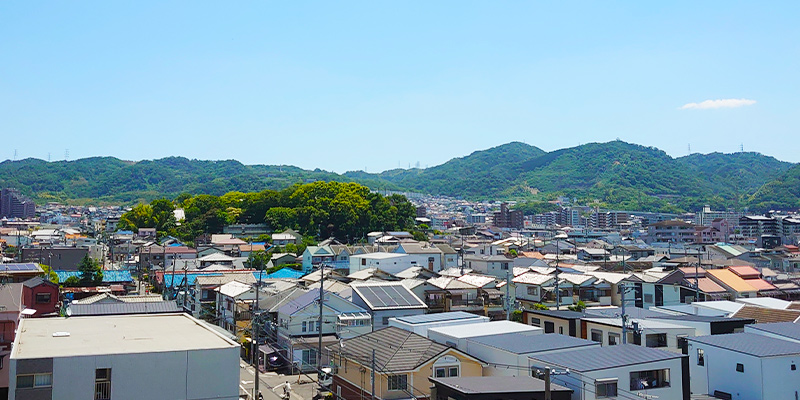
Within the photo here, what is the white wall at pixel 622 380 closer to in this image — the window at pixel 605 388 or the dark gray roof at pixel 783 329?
the window at pixel 605 388

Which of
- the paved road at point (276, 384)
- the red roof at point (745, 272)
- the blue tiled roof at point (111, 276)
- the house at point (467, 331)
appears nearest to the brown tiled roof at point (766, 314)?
the house at point (467, 331)

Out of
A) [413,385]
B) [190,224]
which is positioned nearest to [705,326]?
[413,385]

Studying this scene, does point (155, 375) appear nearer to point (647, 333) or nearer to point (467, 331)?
point (467, 331)

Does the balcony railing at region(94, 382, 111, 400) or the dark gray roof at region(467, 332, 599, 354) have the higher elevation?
the balcony railing at region(94, 382, 111, 400)

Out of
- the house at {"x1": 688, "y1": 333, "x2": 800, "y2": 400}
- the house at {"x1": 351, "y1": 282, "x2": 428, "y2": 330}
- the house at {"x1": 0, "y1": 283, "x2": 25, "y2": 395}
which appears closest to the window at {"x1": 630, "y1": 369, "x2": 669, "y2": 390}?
the house at {"x1": 688, "y1": 333, "x2": 800, "y2": 400}

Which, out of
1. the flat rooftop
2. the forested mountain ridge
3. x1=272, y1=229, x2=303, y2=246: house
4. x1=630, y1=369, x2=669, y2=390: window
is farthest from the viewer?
the forested mountain ridge

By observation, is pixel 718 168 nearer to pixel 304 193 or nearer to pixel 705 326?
pixel 304 193

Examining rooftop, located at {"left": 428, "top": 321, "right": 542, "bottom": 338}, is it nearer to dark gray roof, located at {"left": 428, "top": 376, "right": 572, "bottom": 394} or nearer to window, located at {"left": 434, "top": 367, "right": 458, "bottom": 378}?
window, located at {"left": 434, "top": 367, "right": 458, "bottom": 378}
